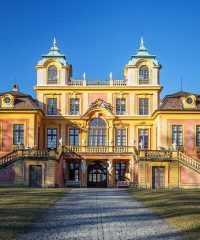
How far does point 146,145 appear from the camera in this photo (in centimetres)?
4706

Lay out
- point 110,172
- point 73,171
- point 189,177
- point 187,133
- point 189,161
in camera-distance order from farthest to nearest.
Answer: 1. point 73,171
2. point 110,172
3. point 187,133
4. point 189,161
5. point 189,177

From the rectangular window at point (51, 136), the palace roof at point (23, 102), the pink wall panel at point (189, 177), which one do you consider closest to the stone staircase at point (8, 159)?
the palace roof at point (23, 102)

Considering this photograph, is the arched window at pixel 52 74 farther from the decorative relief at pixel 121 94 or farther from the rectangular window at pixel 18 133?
the rectangular window at pixel 18 133

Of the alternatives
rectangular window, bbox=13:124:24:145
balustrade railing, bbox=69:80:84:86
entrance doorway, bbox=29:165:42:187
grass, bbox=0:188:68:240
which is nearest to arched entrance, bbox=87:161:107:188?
rectangular window, bbox=13:124:24:145

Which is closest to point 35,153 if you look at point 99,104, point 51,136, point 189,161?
point 51,136

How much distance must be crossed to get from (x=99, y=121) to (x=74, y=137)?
270 cm

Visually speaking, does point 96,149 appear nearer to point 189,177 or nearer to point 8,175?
point 8,175

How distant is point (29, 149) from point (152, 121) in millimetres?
12757

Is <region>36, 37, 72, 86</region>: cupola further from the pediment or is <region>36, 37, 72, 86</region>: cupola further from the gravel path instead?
the gravel path

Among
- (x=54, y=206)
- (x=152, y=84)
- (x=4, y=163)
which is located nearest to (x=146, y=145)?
(x=152, y=84)

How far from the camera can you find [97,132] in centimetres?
4747

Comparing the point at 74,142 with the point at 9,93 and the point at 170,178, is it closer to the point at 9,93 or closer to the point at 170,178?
the point at 9,93

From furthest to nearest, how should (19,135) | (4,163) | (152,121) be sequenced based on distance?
(152,121), (19,135), (4,163)

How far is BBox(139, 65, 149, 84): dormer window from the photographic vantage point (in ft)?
157
